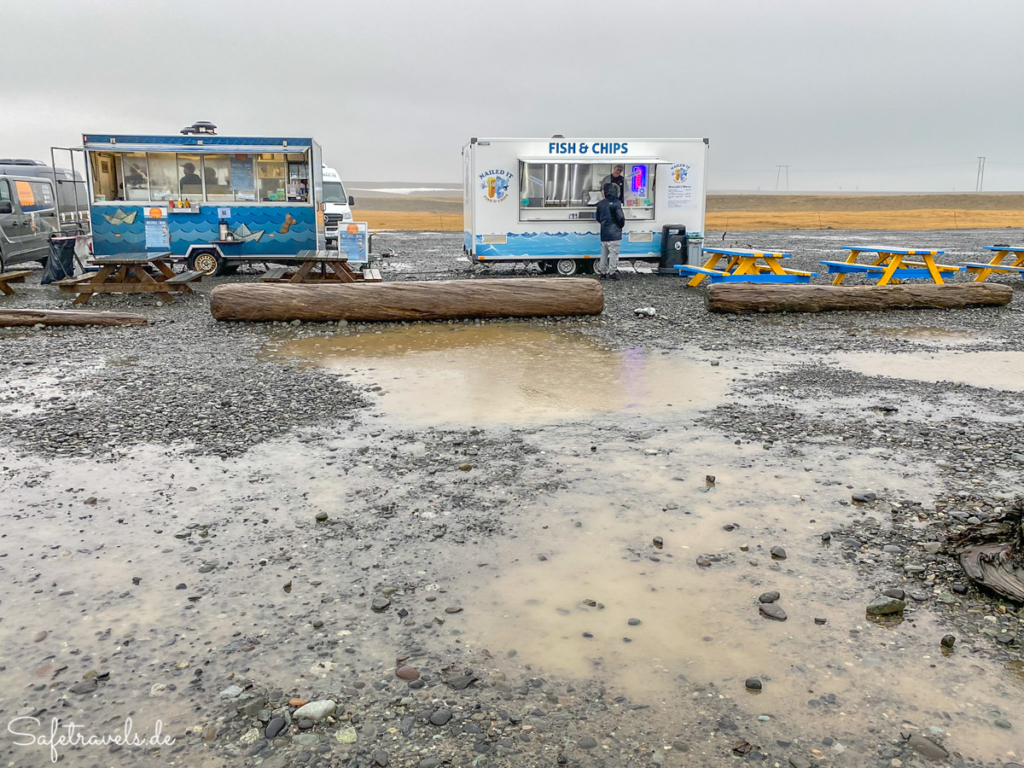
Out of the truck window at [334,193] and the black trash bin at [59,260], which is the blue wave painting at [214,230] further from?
the truck window at [334,193]

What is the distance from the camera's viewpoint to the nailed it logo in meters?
16.2

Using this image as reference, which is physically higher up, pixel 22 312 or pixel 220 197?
pixel 220 197

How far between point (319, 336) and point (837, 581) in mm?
7734

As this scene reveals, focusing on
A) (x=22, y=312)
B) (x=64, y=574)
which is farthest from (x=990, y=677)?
(x=22, y=312)

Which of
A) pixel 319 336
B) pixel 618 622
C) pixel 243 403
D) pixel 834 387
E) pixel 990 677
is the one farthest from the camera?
pixel 319 336

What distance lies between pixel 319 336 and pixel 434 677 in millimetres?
7693

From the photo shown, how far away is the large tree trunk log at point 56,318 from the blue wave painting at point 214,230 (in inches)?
234

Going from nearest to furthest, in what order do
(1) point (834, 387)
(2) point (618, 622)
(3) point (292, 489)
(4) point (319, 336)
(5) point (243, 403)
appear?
(2) point (618, 622), (3) point (292, 489), (5) point (243, 403), (1) point (834, 387), (4) point (319, 336)

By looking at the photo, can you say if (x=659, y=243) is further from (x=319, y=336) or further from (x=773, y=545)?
(x=773, y=545)

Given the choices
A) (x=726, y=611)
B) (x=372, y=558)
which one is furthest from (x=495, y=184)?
(x=726, y=611)

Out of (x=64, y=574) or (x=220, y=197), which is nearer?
(x=64, y=574)

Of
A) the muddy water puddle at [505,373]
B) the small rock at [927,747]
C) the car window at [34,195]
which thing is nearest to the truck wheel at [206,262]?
the car window at [34,195]

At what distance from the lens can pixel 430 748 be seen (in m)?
2.65

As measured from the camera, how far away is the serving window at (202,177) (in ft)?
53.6
